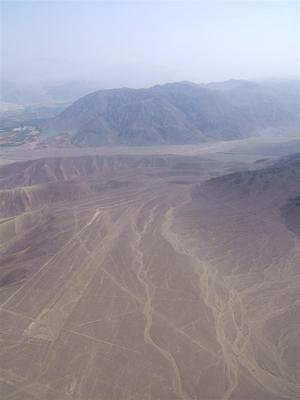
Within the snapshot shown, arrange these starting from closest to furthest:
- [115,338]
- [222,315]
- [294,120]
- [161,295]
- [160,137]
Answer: [115,338] → [222,315] → [161,295] → [160,137] → [294,120]

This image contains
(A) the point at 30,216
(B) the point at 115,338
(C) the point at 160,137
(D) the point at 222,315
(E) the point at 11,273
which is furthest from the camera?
(C) the point at 160,137

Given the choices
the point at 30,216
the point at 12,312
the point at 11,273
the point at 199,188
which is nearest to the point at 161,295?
the point at 12,312

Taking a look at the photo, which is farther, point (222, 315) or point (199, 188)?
point (199, 188)

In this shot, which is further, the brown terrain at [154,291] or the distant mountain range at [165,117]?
the distant mountain range at [165,117]

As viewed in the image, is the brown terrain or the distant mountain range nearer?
the brown terrain

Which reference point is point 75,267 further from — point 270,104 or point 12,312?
point 270,104
